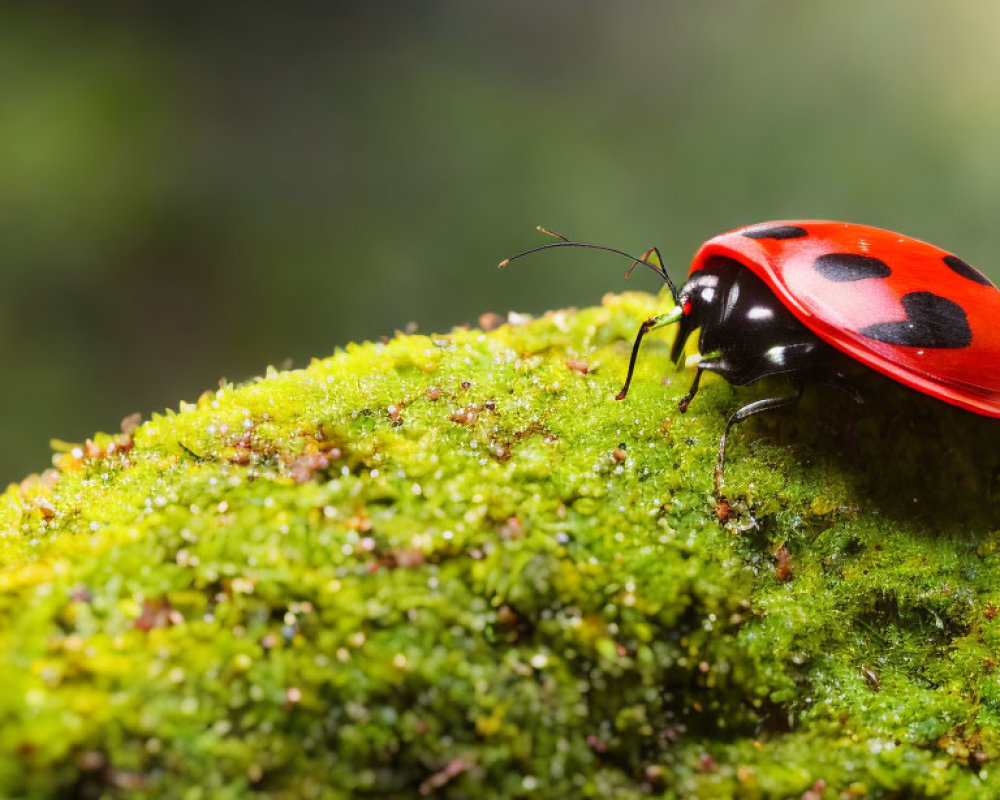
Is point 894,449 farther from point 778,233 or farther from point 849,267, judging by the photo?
point 778,233

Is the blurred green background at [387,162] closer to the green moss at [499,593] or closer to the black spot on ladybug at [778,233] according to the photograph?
the black spot on ladybug at [778,233]

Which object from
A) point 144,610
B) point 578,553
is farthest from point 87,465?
point 578,553

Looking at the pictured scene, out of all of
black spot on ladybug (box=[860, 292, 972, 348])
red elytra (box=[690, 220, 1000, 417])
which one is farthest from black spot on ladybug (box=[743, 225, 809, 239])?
black spot on ladybug (box=[860, 292, 972, 348])

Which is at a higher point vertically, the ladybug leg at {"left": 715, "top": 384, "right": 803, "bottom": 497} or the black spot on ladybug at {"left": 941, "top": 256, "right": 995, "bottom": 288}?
the black spot on ladybug at {"left": 941, "top": 256, "right": 995, "bottom": 288}

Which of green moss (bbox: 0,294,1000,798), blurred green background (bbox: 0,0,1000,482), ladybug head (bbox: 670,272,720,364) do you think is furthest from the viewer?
blurred green background (bbox: 0,0,1000,482)

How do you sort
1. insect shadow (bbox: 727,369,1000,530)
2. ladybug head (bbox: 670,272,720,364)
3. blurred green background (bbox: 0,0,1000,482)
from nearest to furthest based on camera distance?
insect shadow (bbox: 727,369,1000,530), ladybug head (bbox: 670,272,720,364), blurred green background (bbox: 0,0,1000,482)

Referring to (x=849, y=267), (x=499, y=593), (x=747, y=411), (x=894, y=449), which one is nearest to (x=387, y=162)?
(x=849, y=267)

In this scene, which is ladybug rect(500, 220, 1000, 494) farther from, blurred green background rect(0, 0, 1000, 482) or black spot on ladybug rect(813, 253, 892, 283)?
blurred green background rect(0, 0, 1000, 482)

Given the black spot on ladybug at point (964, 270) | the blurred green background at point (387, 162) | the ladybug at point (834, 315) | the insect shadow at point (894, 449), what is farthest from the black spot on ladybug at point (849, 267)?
the blurred green background at point (387, 162)
